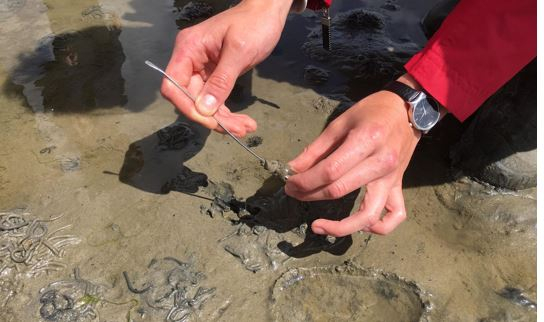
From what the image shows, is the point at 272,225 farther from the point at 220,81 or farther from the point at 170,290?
the point at 220,81

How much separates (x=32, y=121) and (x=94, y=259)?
4.86ft

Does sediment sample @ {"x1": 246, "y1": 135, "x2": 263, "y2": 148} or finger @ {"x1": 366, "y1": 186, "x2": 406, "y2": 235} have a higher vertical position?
finger @ {"x1": 366, "y1": 186, "x2": 406, "y2": 235}

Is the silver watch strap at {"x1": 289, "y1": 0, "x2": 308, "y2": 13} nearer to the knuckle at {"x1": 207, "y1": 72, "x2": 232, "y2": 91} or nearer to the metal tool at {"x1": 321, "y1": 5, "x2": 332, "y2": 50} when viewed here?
the metal tool at {"x1": 321, "y1": 5, "x2": 332, "y2": 50}

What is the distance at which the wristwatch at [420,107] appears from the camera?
2119mm

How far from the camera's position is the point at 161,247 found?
255 centimetres

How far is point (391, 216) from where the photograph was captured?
6.95 ft

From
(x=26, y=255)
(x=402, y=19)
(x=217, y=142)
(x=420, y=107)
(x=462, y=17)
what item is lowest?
(x=26, y=255)

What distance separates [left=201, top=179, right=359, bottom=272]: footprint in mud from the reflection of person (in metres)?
0.55

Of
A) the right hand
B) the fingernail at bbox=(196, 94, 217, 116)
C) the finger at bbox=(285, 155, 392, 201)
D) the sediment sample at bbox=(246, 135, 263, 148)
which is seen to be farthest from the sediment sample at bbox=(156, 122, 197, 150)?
the finger at bbox=(285, 155, 392, 201)

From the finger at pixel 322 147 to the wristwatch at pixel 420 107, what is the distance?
36 cm

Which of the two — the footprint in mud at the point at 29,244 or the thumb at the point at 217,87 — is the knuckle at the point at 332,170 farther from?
the footprint in mud at the point at 29,244

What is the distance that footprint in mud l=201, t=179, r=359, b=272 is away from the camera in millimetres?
2520

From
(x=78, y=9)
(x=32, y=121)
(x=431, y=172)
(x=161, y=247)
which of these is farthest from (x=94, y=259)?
(x=78, y=9)

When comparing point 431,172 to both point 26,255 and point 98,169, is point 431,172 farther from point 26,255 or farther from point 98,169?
point 26,255
